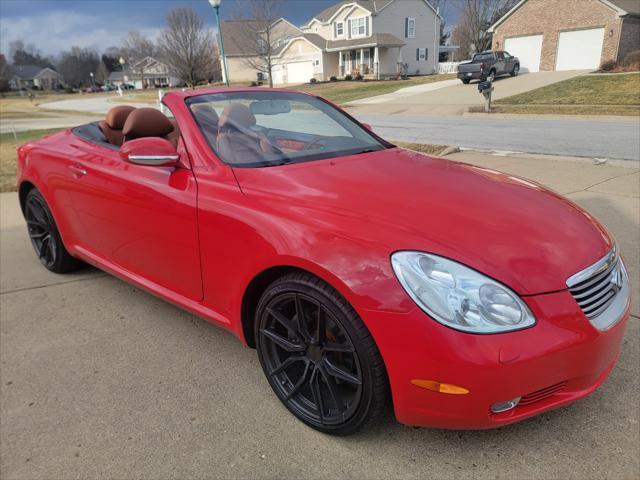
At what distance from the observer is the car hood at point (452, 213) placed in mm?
1806

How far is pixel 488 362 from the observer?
1.64 metres

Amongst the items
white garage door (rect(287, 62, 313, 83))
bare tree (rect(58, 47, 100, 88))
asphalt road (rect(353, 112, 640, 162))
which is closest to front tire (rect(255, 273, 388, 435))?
asphalt road (rect(353, 112, 640, 162))

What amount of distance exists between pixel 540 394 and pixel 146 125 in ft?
9.48

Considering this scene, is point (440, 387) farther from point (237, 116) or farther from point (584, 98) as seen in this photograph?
point (584, 98)

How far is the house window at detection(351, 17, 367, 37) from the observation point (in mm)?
45531

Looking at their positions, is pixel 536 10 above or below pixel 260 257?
above

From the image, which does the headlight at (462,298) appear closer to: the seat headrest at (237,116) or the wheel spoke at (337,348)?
the wheel spoke at (337,348)

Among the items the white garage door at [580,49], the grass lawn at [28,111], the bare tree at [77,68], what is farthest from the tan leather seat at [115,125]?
the bare tree at [77,68]

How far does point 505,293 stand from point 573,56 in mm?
37428

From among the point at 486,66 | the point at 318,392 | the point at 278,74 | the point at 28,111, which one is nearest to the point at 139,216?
the point at 318,392

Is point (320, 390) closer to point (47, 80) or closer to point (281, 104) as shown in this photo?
point (281, 104)

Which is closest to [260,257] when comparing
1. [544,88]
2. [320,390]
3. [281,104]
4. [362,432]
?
[320,390]

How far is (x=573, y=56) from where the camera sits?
32812 millimetres

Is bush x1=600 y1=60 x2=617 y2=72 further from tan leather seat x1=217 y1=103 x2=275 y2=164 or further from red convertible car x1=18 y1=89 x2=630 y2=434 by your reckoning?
tan leather seat x1=217 y1=103 x2=275 y2=164
